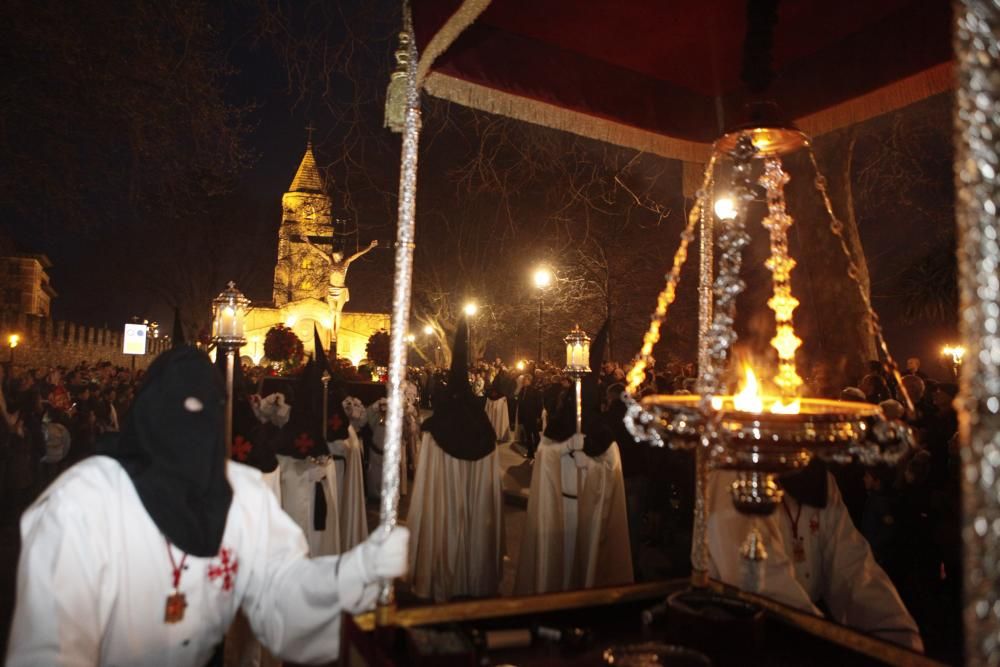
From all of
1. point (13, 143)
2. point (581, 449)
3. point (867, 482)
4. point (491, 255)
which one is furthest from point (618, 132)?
point (491, 255)

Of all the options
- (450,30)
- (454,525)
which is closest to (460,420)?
(454,525)

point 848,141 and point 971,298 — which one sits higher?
point 848,141

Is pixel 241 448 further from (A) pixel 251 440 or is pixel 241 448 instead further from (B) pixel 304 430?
(B) pixel 304 430

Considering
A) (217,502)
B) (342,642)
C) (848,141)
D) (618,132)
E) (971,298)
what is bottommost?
(342,642)

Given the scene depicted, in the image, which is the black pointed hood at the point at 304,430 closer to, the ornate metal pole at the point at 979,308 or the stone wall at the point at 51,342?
the ornate metal pole at the point at 979,308

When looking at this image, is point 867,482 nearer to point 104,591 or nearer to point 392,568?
point 392,568

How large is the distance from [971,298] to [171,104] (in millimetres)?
11300

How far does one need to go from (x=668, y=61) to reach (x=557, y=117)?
828 mm

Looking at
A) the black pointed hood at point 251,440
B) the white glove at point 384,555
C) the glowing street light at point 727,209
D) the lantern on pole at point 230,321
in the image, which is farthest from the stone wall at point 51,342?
the glowing street light at point 727,209

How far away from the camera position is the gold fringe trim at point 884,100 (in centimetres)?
379

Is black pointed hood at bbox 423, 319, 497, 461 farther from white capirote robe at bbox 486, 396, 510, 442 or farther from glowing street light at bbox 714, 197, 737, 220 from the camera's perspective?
white capirote robe at bbox 486, 396, 510, 442

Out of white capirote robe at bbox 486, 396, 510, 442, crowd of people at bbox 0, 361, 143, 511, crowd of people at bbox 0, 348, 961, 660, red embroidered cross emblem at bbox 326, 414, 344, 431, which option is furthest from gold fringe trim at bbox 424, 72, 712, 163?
white capirote robe at bbox 486, 396, 510, 442

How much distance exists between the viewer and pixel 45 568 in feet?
7.15

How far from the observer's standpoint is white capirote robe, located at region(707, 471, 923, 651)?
3.60m
